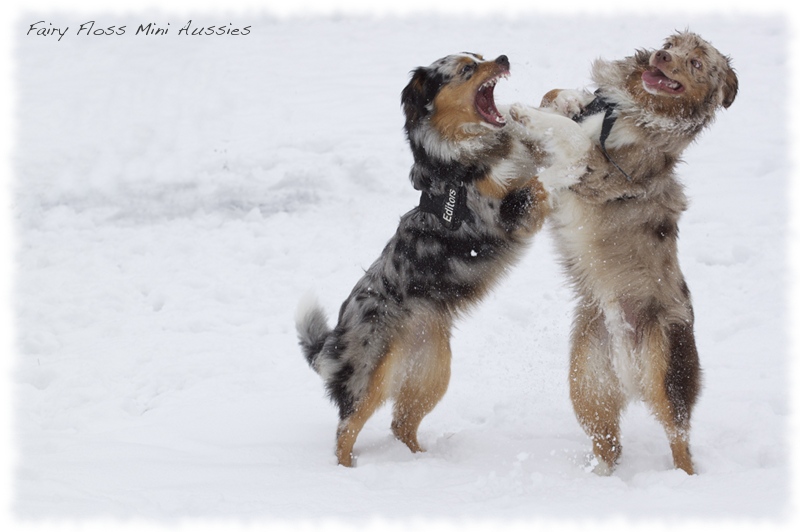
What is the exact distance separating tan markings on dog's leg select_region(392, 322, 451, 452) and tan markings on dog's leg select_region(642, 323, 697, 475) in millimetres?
1364

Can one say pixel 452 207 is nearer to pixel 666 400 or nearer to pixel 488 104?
pixel 488 104

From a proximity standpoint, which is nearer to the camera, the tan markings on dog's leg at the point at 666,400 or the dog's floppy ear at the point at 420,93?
the tan markings on dog's leg at the point at 666,400

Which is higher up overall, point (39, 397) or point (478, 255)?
point (478, 255)

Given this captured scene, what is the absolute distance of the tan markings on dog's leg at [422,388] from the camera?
507cm

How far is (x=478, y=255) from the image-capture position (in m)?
4.84

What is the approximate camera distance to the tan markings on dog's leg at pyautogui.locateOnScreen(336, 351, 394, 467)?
4766 millimetres

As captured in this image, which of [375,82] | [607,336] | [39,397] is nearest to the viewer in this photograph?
[607,336]

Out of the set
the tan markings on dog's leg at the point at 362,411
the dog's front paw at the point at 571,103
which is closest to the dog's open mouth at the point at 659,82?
the dog's front paw at the point at 571,103

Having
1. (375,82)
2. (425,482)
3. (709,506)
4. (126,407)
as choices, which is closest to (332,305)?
(126,407)

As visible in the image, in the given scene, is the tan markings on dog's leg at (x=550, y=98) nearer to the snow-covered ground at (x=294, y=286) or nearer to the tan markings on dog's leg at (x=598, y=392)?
the snow-covered ground at (x=294, y=286)

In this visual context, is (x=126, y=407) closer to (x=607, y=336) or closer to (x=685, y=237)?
(x=607, y=336)

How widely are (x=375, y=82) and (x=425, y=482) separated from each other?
8048 mm

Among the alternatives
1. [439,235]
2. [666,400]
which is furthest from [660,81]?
[666,400]

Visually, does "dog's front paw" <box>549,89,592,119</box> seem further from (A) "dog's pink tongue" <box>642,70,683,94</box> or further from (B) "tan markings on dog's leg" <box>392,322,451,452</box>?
(B) "tan markings on dog's leg" <box>392,322,451,452</box>
